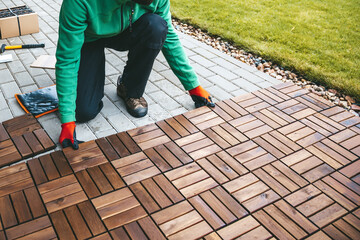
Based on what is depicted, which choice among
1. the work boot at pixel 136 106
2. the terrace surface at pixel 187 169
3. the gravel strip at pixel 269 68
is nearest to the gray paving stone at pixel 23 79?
the terrace surface at pixel 187 169

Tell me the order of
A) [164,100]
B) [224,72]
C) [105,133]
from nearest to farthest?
[105,133] < [164,100] < [224,72]

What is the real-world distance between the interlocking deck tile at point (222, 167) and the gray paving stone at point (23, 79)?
6.20 feet

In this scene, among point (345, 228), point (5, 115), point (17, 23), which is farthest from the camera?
point (17, 23)

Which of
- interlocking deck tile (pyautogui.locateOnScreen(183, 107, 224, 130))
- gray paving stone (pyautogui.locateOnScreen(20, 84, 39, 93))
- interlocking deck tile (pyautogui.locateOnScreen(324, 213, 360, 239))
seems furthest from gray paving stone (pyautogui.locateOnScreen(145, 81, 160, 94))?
interlocking deck tile (pyautogui.locateOnScreen(324, 213, 360, 239))

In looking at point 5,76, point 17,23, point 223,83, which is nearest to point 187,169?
point 223,83

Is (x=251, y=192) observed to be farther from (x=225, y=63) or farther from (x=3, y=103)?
(x=3, y=103)

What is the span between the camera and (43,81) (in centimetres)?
329

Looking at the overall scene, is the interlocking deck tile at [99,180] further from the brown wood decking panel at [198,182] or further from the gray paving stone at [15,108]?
the gray paving stone at [15,108]

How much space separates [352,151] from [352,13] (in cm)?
353

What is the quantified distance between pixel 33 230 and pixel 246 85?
2.32 m

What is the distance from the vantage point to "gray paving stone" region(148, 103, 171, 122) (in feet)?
9.52

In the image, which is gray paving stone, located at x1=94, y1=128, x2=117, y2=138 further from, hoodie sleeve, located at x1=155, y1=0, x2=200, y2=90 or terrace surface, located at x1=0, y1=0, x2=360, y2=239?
hoodie sleeve, located at x1=155, y1=0, x2=200, y2=90

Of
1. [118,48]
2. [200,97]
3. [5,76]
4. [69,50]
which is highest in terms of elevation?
[69,50]

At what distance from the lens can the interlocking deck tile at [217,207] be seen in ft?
6.53
